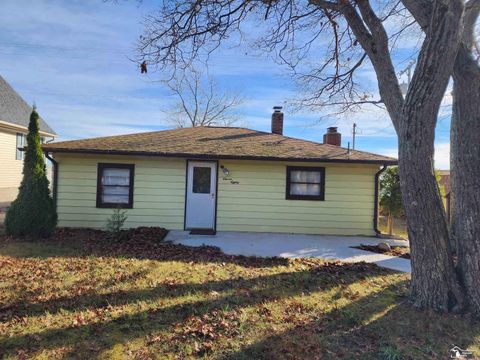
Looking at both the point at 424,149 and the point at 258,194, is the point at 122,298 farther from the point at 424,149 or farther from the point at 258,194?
the point at 258,194

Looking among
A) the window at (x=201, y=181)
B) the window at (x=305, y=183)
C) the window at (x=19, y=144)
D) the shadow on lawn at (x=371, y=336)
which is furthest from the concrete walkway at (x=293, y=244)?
the window at (x=19, y=144)

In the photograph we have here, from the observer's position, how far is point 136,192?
10.0 m

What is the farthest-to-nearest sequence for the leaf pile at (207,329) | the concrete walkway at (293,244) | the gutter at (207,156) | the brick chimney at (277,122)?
the brick chimney at (277,122) < the gutter at (207,156) < the concrete walkway at (293,244) < the leaf pile at (207,329)

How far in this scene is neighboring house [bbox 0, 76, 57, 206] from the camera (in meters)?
17.2

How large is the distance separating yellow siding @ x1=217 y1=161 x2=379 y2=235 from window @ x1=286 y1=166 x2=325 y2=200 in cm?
13

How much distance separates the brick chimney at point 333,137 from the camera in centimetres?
1309

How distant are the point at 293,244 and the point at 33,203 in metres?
6.33

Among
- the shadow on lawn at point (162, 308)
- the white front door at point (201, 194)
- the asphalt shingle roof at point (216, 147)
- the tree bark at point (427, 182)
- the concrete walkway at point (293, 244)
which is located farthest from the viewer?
the white front door at point (201, 194)

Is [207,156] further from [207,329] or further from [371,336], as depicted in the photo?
[371,336]

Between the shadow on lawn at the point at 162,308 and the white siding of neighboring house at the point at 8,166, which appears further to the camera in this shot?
the white siding of neighboring house at the point at 8,166

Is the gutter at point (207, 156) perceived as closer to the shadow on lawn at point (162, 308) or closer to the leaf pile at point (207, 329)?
the shadow on lawn at point (162, 308)

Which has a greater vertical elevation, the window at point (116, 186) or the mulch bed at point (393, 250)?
the window at point (116, 186)

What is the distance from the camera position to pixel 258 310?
4.35 meters

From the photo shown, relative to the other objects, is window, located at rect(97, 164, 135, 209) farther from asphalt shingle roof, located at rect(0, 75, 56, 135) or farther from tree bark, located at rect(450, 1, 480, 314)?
asphalt shingle roof, located at rect(0, 75, 56, 135)
